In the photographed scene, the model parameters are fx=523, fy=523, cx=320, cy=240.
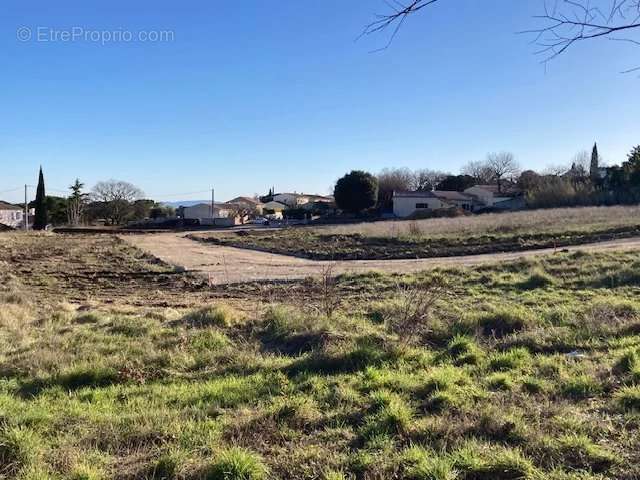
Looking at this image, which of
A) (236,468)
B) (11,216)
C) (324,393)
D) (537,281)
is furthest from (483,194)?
(236,468)

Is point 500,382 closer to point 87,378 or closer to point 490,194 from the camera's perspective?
point 87,378

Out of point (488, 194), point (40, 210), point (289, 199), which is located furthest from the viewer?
point (289, 199)

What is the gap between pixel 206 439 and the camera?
13.0 feet

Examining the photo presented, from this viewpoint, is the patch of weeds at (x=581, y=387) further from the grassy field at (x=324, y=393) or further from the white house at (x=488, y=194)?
the white house at (x=488, y=194)

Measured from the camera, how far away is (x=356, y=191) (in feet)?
282

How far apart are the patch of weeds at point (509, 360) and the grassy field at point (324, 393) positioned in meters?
0.03

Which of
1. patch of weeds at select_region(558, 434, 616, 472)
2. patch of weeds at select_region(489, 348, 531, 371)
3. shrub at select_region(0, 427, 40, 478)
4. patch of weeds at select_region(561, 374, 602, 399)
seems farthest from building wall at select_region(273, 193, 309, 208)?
patch of weeds at select_region(558, 434, 616, 472)

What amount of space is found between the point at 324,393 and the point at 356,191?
8170cm

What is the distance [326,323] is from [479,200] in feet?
309

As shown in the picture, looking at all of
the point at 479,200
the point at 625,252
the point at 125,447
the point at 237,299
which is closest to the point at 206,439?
the point at 125,447

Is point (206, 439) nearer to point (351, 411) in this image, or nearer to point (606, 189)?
point (351, 411)

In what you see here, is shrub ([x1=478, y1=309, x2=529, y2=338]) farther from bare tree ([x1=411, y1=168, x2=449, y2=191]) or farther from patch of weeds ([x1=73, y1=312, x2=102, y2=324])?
bare tree ([x1=411, y1=168, x2=449, y2=191])

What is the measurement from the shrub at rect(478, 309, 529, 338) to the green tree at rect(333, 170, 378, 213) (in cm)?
7794

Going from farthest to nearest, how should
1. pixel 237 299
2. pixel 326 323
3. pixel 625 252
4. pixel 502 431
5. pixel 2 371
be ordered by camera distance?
1. pixel 625 252
2. pixel 237 299
3. pixel 326 323
4. pixel 2 371
5. pixel 502 431
